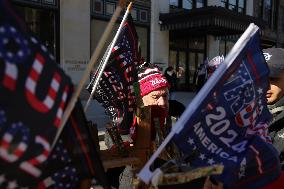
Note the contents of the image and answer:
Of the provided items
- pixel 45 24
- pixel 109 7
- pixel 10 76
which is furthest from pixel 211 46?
pixel 10 76

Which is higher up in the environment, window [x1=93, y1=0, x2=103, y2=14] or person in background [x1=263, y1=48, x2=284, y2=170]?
window [x1=93, y1=0, x2=103, y2=14]

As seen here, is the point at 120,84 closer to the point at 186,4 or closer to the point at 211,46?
the point at 186,4

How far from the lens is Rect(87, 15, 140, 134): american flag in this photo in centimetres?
324

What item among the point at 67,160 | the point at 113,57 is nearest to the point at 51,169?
the point at 67,160

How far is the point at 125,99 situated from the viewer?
3.25 meters

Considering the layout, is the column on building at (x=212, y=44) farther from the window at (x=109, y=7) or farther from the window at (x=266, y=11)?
the window at (x=109, y=7)

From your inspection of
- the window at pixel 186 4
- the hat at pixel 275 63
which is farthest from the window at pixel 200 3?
the hat at pixel 275 63

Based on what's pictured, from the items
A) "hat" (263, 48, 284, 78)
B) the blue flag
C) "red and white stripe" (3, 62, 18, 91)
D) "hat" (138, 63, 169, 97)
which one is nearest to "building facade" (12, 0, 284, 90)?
"hat" (138, 63, 169, 97)

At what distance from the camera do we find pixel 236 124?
2.09 m

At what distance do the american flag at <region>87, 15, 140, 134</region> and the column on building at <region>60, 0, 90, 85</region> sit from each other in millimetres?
10020

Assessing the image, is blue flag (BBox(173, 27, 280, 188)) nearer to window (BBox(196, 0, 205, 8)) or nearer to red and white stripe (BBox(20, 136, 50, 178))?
red and white stripe (BBox(20, 136, 50, 178))

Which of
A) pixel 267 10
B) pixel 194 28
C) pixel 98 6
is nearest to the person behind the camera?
pixel 98 6

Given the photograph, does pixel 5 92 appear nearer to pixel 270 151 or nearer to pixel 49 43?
pixel 270 151

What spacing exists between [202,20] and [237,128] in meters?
15.1
